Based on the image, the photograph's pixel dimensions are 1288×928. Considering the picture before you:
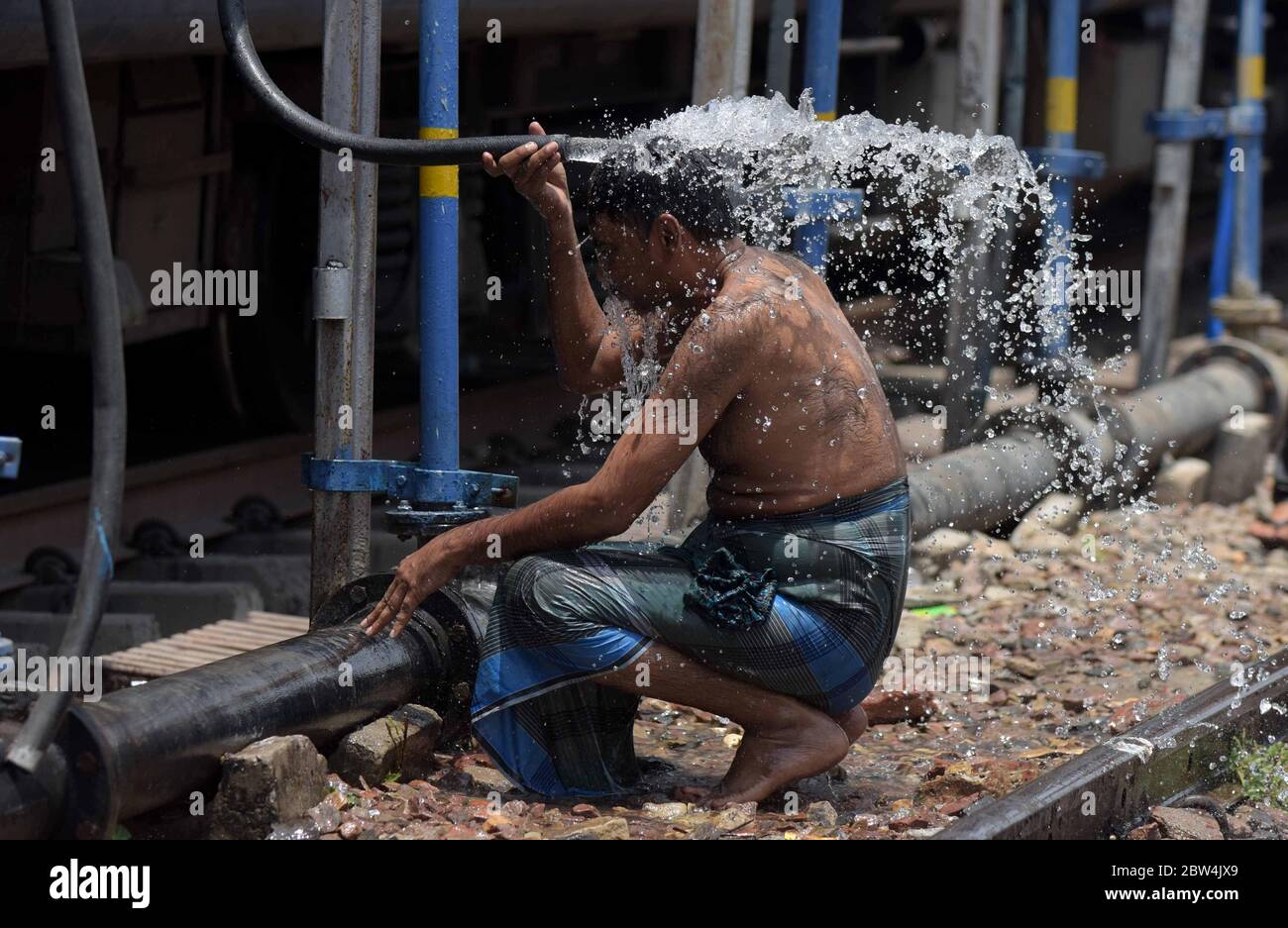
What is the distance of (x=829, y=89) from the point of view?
21.7ft

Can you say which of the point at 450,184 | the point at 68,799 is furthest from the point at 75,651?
the point at 450,184

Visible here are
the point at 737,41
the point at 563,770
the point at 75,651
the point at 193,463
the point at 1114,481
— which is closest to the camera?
the point at 75,651

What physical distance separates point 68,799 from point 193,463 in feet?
13.0

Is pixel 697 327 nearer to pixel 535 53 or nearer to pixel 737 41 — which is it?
pixel 737 41

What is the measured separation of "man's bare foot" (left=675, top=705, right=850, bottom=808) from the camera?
4.09m

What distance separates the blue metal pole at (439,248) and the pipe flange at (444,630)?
0.40 metres

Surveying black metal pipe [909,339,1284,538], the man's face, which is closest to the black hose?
the man's face

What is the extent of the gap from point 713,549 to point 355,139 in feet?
4.24

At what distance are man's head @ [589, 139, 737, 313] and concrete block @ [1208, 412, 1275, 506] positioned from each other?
5528mm

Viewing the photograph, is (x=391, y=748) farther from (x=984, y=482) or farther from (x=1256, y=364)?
(x=1256, y=364)

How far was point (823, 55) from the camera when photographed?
6.64 m

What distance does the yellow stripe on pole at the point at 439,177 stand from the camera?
4625mm

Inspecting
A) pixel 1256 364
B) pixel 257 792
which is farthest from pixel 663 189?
pixel 1256 364

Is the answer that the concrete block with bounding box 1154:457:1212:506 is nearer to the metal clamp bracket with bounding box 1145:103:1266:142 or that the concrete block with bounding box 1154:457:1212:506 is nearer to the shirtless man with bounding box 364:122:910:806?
the metal clamp bracket with bounding box 1145:103:1266:142
